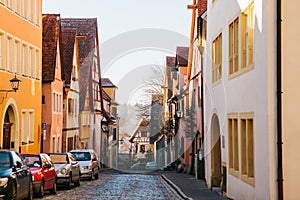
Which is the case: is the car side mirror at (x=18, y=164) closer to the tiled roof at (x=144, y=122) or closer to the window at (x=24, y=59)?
the window at (x=24, y=59)

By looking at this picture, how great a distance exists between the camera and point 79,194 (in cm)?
2403

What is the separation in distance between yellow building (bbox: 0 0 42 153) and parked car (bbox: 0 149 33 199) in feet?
33.7

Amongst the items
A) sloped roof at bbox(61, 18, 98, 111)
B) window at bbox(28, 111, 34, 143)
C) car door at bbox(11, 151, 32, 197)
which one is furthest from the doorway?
sloped roof at bbox(61, 18, 98, 111)

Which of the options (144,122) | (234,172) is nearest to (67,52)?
(234,172)

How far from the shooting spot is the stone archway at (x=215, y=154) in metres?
26.1

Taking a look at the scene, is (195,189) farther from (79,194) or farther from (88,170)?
(88,170)

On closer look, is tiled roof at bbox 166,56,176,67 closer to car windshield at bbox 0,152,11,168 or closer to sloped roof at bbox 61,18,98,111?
sloped roof at bbox 61,18,98,111

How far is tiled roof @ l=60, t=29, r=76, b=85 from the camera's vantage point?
45.9m

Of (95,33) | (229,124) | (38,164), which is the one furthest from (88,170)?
(95,33)

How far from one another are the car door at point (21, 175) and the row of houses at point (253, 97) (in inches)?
251

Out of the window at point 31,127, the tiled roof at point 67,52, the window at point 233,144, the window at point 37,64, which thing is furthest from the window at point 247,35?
the tiled roof at point 67,52

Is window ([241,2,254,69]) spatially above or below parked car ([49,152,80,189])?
above

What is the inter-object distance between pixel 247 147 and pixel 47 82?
23753mm

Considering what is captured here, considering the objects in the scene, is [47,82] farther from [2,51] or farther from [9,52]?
[2,51]
